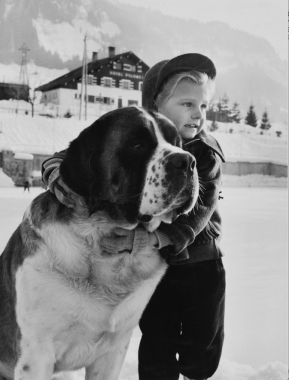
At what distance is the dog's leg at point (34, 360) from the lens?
1.16 m

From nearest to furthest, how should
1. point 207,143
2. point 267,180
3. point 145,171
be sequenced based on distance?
point 145,171
point 207,143
point 267,180

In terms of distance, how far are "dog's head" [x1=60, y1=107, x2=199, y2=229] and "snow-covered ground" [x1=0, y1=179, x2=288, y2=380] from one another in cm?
90

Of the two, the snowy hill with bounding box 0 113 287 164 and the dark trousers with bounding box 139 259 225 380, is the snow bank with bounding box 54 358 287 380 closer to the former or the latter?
the dark trousers with bounding box 139 259 225 380

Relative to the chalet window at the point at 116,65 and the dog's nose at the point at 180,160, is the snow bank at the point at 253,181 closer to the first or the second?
the chalet window at the point at 116,65

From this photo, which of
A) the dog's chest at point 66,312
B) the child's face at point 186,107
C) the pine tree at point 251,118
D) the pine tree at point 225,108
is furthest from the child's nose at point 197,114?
the pine tree at point 251,118

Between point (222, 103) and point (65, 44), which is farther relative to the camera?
point (222, 103)

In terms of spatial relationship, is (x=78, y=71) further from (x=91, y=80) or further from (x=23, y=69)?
(x=23, y=69)

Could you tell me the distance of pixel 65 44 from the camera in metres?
1.82

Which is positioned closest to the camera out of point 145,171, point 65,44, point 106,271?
point 145,171

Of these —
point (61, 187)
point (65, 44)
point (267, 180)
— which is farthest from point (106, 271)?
point (267, 180)

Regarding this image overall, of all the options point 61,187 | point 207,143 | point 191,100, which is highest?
point 191,100

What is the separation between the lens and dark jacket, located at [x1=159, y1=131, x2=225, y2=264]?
125cm

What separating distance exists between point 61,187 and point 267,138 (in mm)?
1313

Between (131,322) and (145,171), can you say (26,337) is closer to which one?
(131,322)
